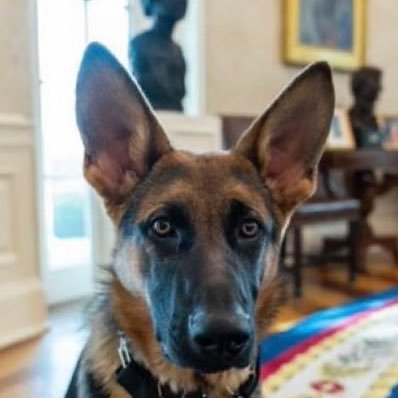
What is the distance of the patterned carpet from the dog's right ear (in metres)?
0.85

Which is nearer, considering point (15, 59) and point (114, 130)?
point (114, 130)

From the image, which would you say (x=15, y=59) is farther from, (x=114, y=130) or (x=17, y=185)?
(x=114, y=130)

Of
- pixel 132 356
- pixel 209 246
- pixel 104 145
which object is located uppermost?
pixel 104 145

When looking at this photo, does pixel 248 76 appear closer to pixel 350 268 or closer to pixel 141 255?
pixel 350 268

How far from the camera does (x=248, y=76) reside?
4.27m

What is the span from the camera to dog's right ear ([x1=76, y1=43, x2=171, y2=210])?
1275 mm

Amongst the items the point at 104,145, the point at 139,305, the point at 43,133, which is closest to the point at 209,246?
the point at 139,305

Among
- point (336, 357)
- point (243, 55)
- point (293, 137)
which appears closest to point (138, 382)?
point (293, 137)

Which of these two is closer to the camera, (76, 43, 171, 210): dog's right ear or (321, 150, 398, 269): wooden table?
(76, 43, 171, 210): dog's right ear

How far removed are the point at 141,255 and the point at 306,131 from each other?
478 mm

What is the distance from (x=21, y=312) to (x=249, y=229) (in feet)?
6.04

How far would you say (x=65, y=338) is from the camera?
2.75 m

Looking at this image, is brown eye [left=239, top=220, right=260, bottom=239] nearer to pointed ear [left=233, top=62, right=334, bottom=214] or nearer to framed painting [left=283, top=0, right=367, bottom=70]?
pointed ear [left=233, top=62, right=334, bottom=214]

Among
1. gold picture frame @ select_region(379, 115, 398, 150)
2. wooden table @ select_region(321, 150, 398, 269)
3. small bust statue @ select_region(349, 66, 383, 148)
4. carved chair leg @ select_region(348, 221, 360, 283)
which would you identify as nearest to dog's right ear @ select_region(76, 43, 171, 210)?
wooden table @ select_region(321, 150, 398, 269)
